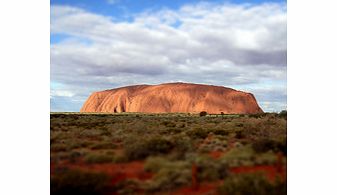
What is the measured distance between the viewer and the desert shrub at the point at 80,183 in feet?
18.8

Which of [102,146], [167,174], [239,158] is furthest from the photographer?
[102,146]

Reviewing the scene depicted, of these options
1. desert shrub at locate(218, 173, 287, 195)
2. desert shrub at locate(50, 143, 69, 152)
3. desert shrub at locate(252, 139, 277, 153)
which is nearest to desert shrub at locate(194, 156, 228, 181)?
desert shrub at locate(218, 173, 287, 195)

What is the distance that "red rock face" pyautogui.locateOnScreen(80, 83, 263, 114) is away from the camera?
55.9 meters

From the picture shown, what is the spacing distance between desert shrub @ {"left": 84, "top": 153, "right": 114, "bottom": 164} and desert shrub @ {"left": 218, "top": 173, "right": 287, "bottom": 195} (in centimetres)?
285

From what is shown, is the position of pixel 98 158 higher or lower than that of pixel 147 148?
lower

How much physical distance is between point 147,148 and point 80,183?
2.34 m

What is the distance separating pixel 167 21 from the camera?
952cm

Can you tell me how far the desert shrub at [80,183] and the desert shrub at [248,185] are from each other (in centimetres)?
220

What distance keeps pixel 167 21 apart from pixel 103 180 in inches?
214

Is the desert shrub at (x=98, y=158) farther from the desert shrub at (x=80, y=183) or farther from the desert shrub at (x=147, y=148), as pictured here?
the desert shrub at (x=80, y=183)

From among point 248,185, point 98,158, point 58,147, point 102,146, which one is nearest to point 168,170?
point 248,185

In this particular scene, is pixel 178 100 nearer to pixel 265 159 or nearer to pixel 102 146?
pixel 102 146

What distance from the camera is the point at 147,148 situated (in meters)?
7.79
